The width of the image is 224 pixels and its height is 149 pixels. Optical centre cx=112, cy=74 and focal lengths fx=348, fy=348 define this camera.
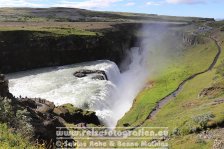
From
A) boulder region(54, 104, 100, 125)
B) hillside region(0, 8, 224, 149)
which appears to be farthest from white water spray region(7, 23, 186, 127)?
boulder region(54, 104, 100, 125)

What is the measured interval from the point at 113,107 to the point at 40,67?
3676cm

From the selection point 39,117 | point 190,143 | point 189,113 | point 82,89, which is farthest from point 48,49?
point 190,143

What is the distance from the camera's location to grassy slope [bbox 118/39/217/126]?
197 ft

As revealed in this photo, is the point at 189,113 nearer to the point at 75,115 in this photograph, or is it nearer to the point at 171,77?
the point at 75,115

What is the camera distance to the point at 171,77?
87188 mm

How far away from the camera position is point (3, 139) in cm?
1597

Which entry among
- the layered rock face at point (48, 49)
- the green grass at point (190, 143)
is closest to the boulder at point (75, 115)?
the green grass at point (190, 143)

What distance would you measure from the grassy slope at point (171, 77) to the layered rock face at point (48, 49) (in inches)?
886

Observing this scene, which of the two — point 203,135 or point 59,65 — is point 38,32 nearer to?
point 59,65

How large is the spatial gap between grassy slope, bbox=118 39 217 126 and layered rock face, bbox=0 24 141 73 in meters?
22.5

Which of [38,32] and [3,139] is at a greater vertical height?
[38,32]

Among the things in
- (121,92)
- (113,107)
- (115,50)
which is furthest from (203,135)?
(115,50)

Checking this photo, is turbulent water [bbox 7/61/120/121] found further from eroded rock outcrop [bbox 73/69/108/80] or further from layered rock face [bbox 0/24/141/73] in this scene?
layered rock face [bbox 0/24/141/73]

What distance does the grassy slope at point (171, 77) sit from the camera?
6010cm
